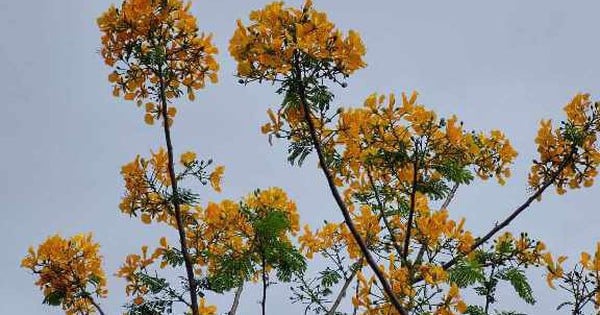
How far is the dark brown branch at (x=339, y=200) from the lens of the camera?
13.9ft

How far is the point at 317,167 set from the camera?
206 inches

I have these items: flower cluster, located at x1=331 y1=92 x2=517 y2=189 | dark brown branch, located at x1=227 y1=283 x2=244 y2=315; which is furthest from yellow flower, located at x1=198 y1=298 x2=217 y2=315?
flower cluster, located at x1=331 y1=92 x2=517 y2=189

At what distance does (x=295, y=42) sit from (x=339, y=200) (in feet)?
3.31

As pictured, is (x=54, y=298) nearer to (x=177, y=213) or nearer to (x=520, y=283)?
(x=177, y=213)

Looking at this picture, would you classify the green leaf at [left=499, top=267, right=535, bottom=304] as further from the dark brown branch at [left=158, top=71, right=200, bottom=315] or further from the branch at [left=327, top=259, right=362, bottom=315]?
the dark brown branch at [left=158, top=71, right=200, bottom=315]

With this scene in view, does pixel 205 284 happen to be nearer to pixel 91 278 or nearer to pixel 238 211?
pixel 238 211

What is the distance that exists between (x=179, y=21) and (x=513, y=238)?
373cm

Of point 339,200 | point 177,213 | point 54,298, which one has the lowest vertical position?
point 339,200

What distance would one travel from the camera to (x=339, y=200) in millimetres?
4234

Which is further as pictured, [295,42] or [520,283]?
[520,283]

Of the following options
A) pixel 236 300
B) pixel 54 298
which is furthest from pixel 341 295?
pixel 54 298

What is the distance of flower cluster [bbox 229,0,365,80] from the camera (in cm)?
437

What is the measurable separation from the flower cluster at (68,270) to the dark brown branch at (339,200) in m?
3.59

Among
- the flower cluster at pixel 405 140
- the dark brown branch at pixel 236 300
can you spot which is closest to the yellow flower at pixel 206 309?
the dark brown branch at pixel 236 300
